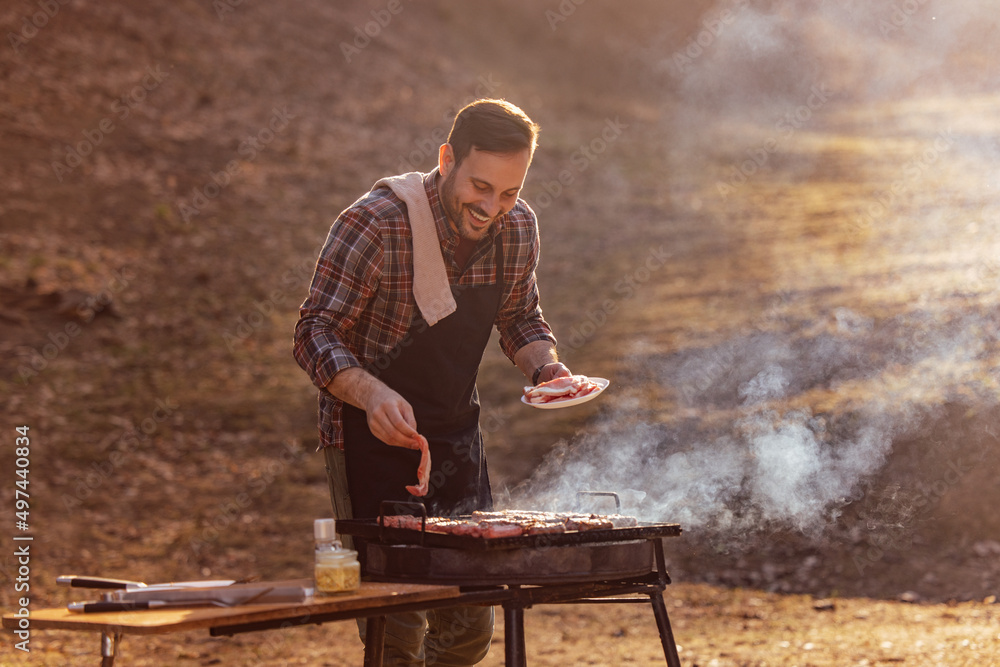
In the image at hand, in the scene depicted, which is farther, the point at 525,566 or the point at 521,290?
the point at 521,290

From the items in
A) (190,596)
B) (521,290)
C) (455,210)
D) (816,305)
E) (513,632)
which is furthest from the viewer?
(816,305)

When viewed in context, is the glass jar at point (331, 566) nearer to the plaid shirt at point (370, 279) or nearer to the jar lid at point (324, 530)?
the jar lid at point (324, 530)

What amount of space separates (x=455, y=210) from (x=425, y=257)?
0.58 feet

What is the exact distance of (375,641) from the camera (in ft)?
8.61

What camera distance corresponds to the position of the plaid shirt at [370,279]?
9.02ft

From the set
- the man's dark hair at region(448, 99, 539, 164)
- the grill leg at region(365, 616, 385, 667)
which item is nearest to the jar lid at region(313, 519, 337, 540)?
the grill leg at region(365, 616, 385, 667)

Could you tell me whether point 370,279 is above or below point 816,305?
below

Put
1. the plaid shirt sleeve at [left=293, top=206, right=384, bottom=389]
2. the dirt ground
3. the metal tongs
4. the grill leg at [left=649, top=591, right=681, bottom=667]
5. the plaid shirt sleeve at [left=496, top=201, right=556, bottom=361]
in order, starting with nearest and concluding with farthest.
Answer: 1. the metal tongs
2. the grill leg at [left=649, top=591, right=681, bottom=667]
3. the plaid shirt sleeve at [left=293, top=206, right=384, bottom=389]
4. the plaid shirt sleeve at [left=496, top=201, right=556, bottom=361]
5. the dirt ground

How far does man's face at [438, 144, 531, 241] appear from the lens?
9.14 feet

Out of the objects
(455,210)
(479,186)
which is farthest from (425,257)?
(479,186)

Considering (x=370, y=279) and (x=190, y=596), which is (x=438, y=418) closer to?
(x=370, y=279)

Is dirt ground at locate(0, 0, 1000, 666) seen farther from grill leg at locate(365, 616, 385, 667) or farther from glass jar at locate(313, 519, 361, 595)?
glass jar at locate(313, 519, 361, 595)

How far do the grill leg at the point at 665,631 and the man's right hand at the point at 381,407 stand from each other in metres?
0.79

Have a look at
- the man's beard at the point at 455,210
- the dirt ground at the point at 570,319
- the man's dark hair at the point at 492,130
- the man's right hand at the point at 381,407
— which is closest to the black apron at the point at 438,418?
the man's beard at the point at 455,210
